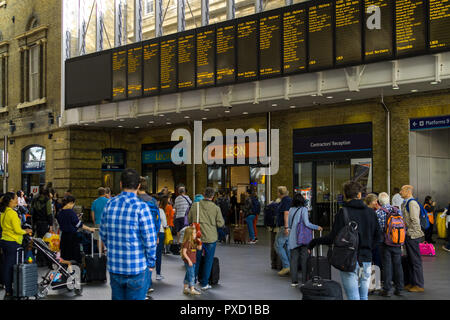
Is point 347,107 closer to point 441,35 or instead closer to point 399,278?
point 441,35

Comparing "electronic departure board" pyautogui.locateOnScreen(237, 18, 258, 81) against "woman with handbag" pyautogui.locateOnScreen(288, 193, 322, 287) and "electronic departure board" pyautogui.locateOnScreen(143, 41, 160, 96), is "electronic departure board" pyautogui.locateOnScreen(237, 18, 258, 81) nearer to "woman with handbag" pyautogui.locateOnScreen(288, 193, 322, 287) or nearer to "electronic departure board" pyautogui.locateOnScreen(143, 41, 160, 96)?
"electronic departure board" pyautogui.locateOnScreen(143, 41, 160, 96)

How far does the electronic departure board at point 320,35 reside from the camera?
16.7 metres

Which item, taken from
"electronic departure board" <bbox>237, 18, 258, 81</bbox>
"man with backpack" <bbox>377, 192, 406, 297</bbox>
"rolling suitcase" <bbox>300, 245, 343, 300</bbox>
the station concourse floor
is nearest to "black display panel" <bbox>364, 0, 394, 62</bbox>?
"electronic departure board" <bbox>237, 18, 258, 81</bbox>

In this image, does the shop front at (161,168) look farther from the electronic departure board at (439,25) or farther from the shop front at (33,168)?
the electronic departure board at (439,25)

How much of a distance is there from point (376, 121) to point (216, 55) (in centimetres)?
601

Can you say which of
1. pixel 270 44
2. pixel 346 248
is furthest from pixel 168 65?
pixel 346 248

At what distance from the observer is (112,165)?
29.8 metres

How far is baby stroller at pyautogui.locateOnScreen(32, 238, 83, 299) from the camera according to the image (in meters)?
9.12

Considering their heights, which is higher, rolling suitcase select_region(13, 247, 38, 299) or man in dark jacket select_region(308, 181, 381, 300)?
man in dark jacket select_region(308, 181, 381, 300)

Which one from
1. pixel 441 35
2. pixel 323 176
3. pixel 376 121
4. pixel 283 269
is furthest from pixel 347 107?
pixel 283 269

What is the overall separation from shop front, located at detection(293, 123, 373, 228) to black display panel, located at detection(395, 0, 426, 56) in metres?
5.26

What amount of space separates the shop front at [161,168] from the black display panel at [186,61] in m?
7.34

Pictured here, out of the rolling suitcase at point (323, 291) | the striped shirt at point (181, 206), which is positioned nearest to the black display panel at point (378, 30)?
the striped shirt at point (181, 206)

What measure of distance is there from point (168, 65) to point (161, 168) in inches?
339
